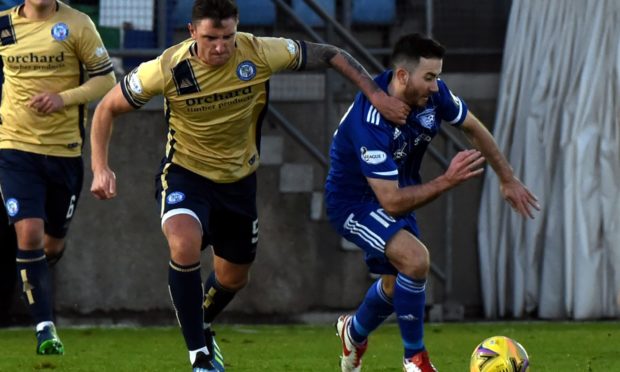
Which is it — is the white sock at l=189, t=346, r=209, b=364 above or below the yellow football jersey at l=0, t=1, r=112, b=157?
below

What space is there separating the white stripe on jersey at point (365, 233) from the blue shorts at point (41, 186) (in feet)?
8.17

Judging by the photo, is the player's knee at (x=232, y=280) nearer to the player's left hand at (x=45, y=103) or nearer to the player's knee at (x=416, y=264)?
the player's knee at (x=416, y=264)

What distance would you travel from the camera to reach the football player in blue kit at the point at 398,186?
774 cm

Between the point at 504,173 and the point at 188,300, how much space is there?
184 cm

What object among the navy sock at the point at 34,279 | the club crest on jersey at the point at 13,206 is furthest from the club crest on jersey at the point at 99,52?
the navy sock at the point at 34,279

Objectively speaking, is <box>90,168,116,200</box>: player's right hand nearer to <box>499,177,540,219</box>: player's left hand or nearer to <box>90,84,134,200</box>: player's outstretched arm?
<box>90,84,134,200</box>: player's outstretched arm

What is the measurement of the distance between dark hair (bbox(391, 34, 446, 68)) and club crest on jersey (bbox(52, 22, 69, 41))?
9.65 feet

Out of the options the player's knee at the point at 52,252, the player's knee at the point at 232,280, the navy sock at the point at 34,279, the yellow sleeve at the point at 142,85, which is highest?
the yellow sleeve at the point at 142,85

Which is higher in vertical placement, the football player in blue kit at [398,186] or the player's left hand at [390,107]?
the player's left hand at [390,107]

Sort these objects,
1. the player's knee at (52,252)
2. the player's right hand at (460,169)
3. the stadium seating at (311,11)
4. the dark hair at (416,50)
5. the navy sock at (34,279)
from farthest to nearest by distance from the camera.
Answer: the stadium seating at (311,11)
the player's knee at (52,252)
the navy sock at (34,279)
the dark hair at (416,50)
the player's right hand at (460,169)

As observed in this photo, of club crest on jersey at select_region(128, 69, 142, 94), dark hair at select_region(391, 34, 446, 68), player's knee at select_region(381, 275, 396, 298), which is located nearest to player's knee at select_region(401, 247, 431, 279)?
player's knee at select_region(381, 275, 396, 298)

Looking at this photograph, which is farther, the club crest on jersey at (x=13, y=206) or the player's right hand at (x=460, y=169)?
the club crest on jersey at (x=13, y=206)

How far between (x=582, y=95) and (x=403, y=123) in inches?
205

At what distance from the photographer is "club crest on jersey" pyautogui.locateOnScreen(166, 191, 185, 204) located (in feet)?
26.2
